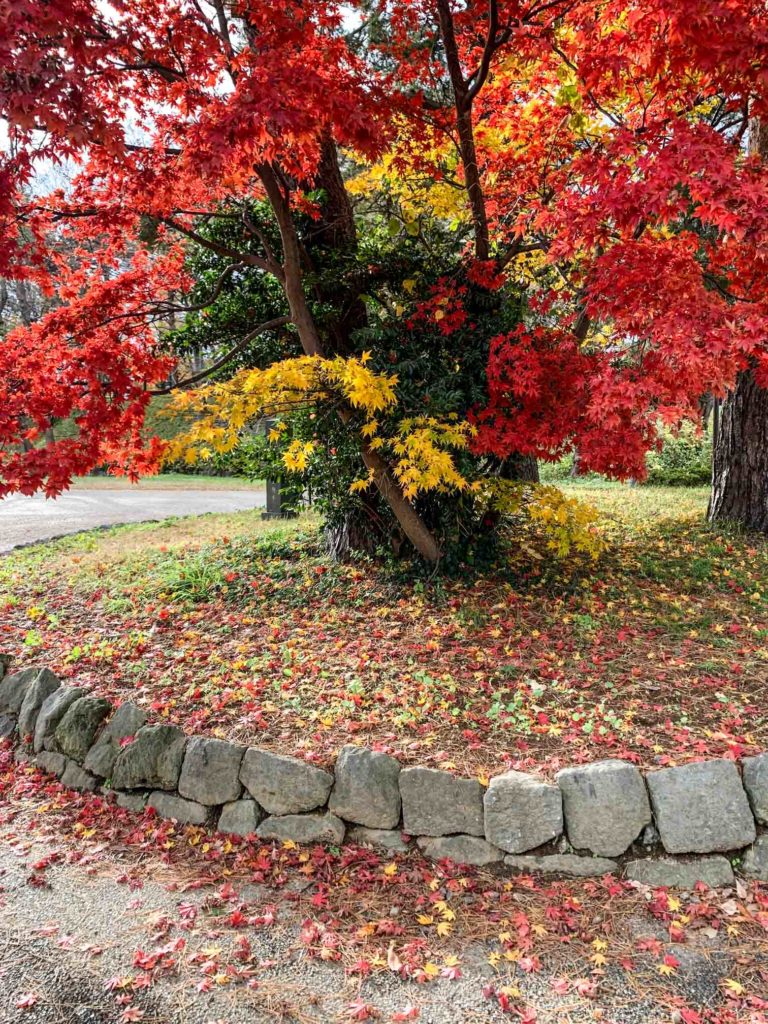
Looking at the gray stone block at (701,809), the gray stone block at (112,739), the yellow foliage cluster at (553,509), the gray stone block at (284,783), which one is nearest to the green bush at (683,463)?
the yellow foliage cluster at (553,509)

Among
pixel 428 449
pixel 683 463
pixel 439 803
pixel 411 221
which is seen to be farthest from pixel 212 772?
pixel 683 463

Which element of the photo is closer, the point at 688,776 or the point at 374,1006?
the point at 374,1006

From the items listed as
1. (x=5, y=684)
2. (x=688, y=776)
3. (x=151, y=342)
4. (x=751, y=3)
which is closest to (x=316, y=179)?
(x=151, y=342)

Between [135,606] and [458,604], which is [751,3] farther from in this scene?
[135,606]

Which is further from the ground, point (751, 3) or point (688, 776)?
point (751, 3)

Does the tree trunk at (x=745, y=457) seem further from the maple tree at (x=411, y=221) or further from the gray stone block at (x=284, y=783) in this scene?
the gray stone block at (x=284, y=783)

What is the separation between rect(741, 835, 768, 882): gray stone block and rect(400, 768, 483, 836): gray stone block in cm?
113

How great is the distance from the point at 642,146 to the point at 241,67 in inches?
87.6

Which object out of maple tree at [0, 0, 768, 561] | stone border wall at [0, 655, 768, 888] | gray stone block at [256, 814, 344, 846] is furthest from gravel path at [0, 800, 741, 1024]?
maple tree at [0, 0, 768, 561]

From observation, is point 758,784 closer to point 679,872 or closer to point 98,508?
point 679,872

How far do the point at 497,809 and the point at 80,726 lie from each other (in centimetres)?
243

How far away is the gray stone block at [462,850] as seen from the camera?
289 cm

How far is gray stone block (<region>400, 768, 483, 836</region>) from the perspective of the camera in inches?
115

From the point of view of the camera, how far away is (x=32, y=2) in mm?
2395
